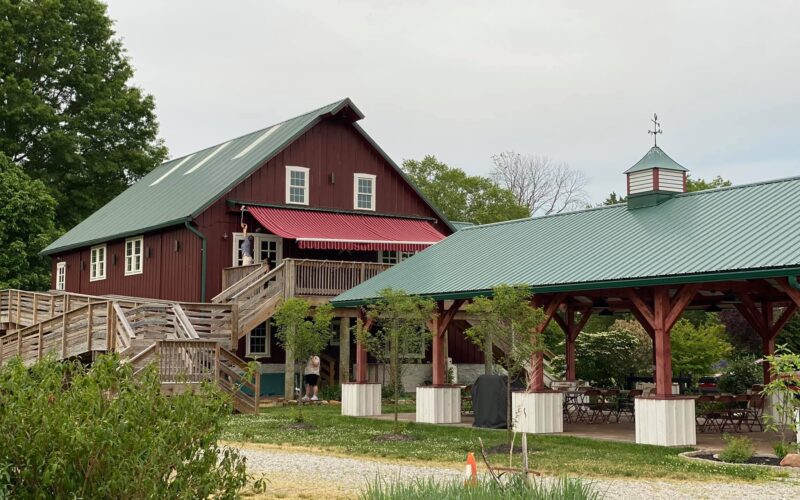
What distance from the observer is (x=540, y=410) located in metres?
18.9

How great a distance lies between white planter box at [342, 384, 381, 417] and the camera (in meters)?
24.0

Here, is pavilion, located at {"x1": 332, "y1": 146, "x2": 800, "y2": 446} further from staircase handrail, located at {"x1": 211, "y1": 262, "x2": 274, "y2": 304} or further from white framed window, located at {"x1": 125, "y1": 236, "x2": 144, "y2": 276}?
white framed window, located at {"x1": 125, "y1": 236, "x2": 144, "y2": 276}

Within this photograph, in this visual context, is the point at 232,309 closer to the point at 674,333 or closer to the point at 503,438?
the point at 503,438

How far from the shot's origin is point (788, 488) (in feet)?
40.4

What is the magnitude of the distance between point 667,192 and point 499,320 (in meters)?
6.14

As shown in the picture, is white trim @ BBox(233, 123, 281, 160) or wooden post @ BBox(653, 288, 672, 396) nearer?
wooden post @ BBox(653, 288, 672, 396)

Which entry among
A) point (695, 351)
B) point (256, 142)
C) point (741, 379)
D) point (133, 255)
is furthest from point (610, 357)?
point (133, 255)

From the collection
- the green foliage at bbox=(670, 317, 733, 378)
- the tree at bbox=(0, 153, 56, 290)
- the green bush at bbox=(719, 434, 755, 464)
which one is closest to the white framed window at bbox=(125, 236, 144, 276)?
the tree at bbox=(0, 153, 56, 290)

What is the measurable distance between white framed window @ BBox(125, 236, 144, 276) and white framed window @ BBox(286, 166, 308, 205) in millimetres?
5365

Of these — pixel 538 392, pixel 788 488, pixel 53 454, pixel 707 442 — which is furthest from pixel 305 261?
pixel 53 454

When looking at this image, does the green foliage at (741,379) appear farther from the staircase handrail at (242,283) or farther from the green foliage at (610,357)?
the staircase handrail at (242,283)

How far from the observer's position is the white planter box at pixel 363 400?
2403 centimetres

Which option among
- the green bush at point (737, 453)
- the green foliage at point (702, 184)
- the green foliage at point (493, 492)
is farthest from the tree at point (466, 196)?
the green foliage at point (493, 492)

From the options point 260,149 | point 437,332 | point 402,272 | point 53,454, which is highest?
point 260,149
